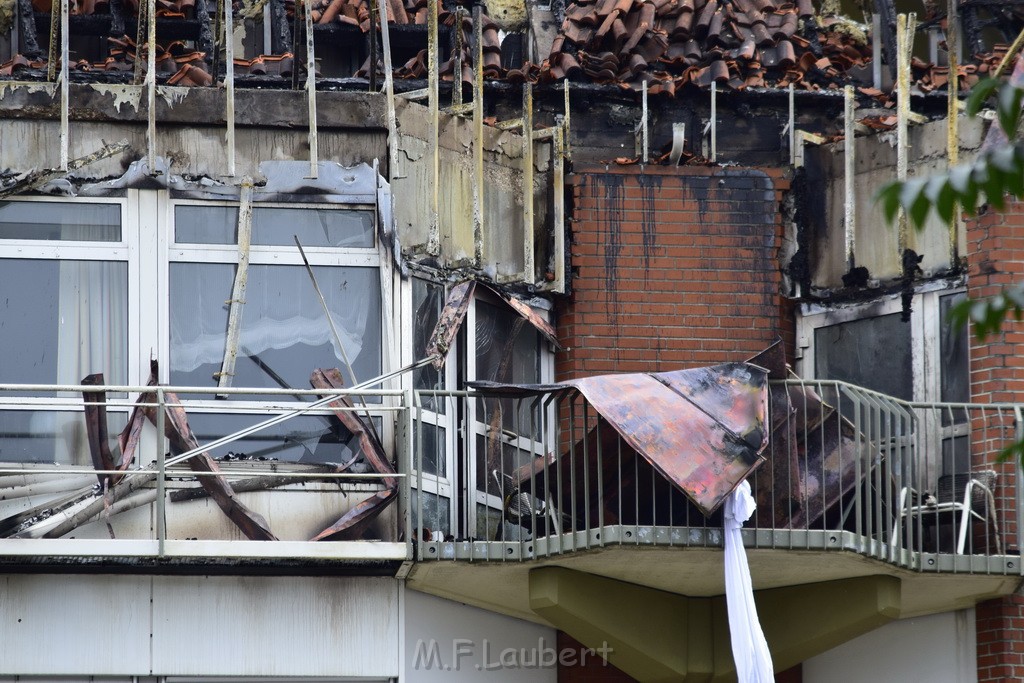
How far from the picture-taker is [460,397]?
1062 centimetres

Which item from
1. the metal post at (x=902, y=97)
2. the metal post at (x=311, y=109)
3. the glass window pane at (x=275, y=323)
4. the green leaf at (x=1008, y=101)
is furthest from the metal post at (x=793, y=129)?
the green leaf at (x=1008, y=101)

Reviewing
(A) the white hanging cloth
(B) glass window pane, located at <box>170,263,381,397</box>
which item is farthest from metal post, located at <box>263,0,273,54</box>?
(A) the white hanging cloth

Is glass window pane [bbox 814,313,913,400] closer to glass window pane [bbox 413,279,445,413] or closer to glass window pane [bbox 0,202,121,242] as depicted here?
glass window pane [bbox 413,279,445,413]

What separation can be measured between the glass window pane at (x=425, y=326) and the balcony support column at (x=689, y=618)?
4.97 ft

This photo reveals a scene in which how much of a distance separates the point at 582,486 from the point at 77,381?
11.0 ft

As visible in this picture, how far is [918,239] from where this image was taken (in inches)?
458

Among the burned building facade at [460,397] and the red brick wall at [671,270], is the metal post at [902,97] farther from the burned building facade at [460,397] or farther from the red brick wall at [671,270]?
the red brick wall at [671,270]

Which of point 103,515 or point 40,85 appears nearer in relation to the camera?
point 103,515

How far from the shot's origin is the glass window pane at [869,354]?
38.2ft

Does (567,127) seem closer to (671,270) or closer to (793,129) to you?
(671,270)

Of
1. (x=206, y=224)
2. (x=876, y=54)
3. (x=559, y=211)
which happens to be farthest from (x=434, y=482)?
(x=876, y=54)

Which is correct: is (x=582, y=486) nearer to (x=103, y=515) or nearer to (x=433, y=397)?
(x=433, y=397)

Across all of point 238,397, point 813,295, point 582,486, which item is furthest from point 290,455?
point 813,295

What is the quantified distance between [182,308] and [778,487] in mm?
4057
